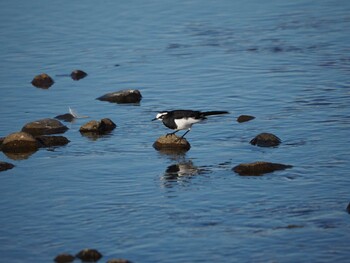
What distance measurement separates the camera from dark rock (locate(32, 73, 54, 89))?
94.3 feet

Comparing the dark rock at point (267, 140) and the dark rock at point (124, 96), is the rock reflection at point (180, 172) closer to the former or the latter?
the dark rock at point (267, 140)

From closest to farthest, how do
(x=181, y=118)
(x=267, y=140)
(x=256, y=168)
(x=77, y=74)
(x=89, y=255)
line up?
(x=89, y=255), (x=256, y=168), (x=181, y=118), (x=267, y=140), (x=77, y=74)

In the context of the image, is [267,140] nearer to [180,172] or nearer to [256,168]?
[256,168]

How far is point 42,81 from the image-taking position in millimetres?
28797

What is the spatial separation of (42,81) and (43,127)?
→ 5559 mm

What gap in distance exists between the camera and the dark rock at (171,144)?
21891 mm

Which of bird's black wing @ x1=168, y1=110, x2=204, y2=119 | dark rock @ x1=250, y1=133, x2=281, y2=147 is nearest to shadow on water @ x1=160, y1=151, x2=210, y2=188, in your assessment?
bird's black wing @ x1=168, y1=110, x2=204, y2=119

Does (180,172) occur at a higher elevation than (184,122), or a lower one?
lower

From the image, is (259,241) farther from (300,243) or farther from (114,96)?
(114,96)

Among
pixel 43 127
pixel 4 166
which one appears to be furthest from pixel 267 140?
pixel 4 166

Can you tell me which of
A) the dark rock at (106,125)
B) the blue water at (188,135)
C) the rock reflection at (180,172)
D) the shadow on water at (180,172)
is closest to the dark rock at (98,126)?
the dark rock at (106,125)

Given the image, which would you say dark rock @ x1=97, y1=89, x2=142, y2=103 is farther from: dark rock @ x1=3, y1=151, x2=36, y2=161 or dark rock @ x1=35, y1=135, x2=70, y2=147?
dark rock @ x1=3, y1=151, x2=36, y2=161

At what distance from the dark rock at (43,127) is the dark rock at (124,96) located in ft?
10.2

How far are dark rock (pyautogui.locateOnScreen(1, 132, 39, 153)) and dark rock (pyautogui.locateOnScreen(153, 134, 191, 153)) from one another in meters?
3.15
